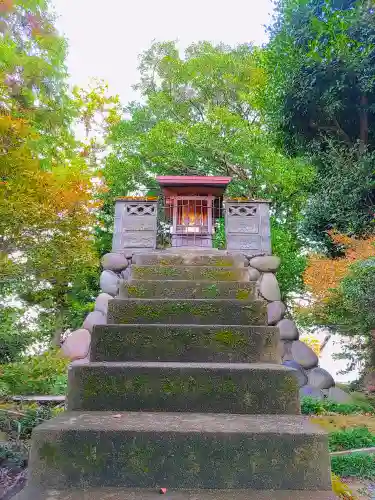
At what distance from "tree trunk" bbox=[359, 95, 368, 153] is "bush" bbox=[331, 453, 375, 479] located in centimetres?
653

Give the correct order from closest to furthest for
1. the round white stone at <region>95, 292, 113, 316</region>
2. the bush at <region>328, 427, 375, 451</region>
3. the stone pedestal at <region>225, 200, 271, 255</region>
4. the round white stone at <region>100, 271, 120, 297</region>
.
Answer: the bush at <region>328, 427, 375, 451</region> → the stone pedestal at <region>225, 200, 271, 255</region> → the round white stone at <region>100, 271, 120, 297</region> → the round white stone at <region>95, 292, 113, 316</region>

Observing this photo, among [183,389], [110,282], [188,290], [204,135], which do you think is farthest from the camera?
[204,135]

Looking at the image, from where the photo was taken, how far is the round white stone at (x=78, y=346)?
790cm

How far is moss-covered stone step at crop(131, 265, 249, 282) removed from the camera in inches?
167

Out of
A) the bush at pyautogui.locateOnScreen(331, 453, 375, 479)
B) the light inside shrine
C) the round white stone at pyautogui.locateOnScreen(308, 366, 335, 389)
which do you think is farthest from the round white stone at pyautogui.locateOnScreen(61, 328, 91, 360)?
the bush at pyautogui.locateOnScreen(331, 453, 375, 479)

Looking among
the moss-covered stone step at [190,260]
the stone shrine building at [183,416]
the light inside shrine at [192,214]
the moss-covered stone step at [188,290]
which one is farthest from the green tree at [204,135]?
the stone shrine building at [183,416]

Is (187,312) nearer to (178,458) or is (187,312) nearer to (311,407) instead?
(178,458)

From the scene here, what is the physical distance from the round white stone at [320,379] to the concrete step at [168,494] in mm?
6973

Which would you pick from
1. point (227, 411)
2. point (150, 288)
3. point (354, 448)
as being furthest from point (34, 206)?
point (354, 448)

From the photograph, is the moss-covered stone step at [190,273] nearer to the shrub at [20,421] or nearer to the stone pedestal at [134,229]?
the shrub at [20,421]

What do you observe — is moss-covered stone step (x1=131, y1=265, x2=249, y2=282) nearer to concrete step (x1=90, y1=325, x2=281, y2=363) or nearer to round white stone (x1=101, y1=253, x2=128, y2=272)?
concrete step (x1=90, y1=325, x2=281, y2=363)

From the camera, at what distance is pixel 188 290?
380 cm

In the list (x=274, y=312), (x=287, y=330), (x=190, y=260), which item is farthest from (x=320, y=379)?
(x=190, y=260)

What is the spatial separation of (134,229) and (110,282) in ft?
5.20
